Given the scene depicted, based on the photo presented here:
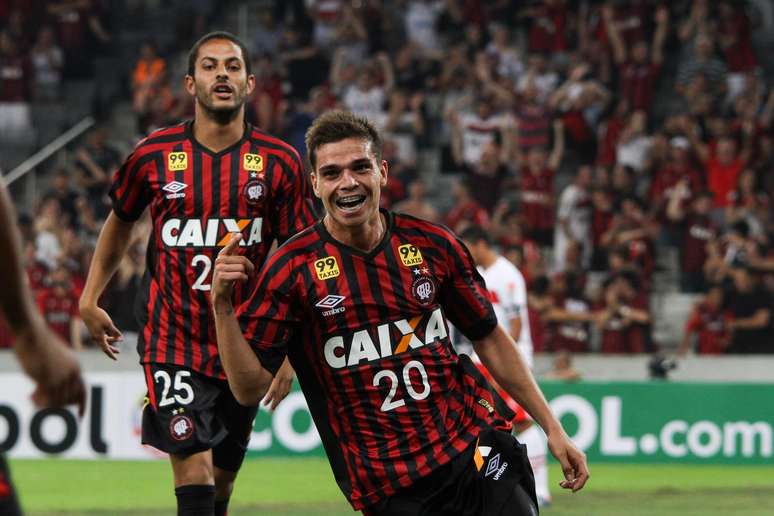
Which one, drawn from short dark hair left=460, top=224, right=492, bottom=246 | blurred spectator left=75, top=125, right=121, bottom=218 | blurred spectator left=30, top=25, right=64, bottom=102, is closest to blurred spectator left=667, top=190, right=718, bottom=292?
short dark hair left=460, top=224, right=492, bottom=246

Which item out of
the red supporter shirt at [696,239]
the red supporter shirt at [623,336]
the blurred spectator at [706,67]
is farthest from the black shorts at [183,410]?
the blurred spectator at [706,67]

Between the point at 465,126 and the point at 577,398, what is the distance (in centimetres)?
588

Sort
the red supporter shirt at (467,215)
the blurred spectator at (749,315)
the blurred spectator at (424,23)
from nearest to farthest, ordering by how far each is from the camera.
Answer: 1. the blurred spectator at (749,315)
2. the red supporter shirt at (467,215)
3. the blurred spectator at (424,23)

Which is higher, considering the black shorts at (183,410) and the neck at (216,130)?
the neck at (216,130)

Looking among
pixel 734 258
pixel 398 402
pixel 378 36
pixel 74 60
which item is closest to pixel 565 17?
pixel 378 36

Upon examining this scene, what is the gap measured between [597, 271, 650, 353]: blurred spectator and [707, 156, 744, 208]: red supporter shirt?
6.48 feet

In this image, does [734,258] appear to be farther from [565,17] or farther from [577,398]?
[565,17]

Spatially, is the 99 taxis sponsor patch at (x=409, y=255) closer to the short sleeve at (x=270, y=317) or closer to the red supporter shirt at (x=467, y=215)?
the short sleeve at (x=270, y=317)

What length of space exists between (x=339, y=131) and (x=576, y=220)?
468 inches

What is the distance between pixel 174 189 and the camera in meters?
6.16

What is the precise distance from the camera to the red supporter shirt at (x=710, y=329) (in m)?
15.1

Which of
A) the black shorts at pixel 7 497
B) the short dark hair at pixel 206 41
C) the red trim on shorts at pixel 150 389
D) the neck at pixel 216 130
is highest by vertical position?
the short dark hair at pixel 206 41

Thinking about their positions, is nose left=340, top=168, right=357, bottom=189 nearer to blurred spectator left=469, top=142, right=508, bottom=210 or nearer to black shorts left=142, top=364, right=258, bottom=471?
black shorts left=142, top=364, right=258, bottom=471

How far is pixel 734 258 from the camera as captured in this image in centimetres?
1529
